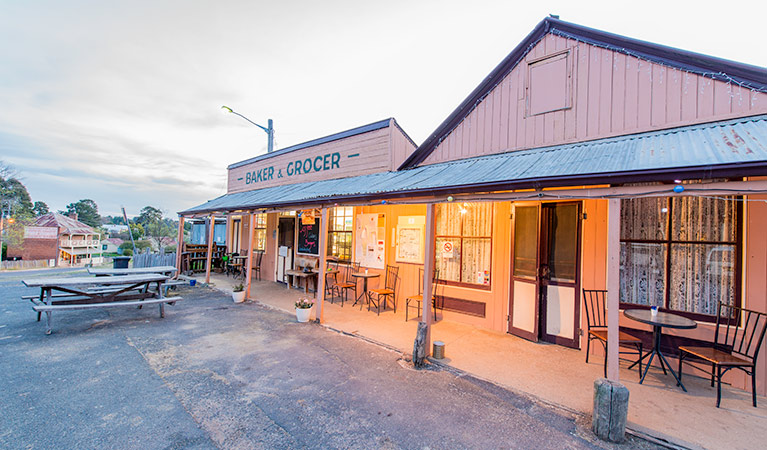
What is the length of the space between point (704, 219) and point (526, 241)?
215 cm

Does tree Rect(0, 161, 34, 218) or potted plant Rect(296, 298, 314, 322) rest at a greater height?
tree Rect(0, 161, 34, 218)

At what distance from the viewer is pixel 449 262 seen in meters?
6.15

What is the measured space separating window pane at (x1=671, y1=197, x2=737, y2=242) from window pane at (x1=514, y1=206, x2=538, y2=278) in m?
1.71

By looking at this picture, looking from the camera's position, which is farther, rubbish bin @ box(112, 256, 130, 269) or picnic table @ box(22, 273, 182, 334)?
rubbish bin @ box(112, 256, 130, 269)

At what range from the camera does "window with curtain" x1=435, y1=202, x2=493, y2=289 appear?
5.64 meters

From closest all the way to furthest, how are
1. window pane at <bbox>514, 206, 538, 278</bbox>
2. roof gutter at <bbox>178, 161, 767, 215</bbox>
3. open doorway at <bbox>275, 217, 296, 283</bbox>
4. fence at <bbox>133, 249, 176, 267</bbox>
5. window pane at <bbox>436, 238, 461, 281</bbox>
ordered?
roof gutter at <bbox>178, 161, 767, 215</bbox> < window pane at <bbox>514, 206, 538, 278</bbox> < window pane at <bbox>436, 238, 461, 281</bbox> < open doorway at <bbox>275, 217, 296, 283</bbox> < fence at <bbox>133, 249, 176, 267</bbox>

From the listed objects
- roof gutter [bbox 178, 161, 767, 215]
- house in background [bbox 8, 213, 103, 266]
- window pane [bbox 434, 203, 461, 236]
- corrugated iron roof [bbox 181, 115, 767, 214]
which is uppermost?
corrugated iron roof [bbox 181, 115, 767, 214]

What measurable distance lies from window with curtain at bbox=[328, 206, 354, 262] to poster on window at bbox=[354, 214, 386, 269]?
30 centimetres

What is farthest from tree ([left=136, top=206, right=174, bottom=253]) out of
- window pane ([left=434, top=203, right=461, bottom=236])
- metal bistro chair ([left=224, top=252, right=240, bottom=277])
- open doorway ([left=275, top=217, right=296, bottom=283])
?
window pane ([left=434, top=203, right=461, bottom=236])

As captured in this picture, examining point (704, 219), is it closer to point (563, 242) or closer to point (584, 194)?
point (563, 242)

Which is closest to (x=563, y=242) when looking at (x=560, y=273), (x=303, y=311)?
(x=560, y=273)

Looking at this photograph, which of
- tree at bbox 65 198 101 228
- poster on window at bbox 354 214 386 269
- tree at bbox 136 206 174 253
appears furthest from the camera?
tree at bbox 65 198 101 228

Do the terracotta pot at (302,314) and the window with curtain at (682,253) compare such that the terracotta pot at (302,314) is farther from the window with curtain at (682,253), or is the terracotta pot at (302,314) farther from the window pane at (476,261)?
the window with curtain at (682,253)

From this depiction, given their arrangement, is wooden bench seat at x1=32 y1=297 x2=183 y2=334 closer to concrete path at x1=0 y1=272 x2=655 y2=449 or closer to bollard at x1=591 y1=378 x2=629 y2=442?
concrete path at x1=0 y1=272 x2=655 y2=449
